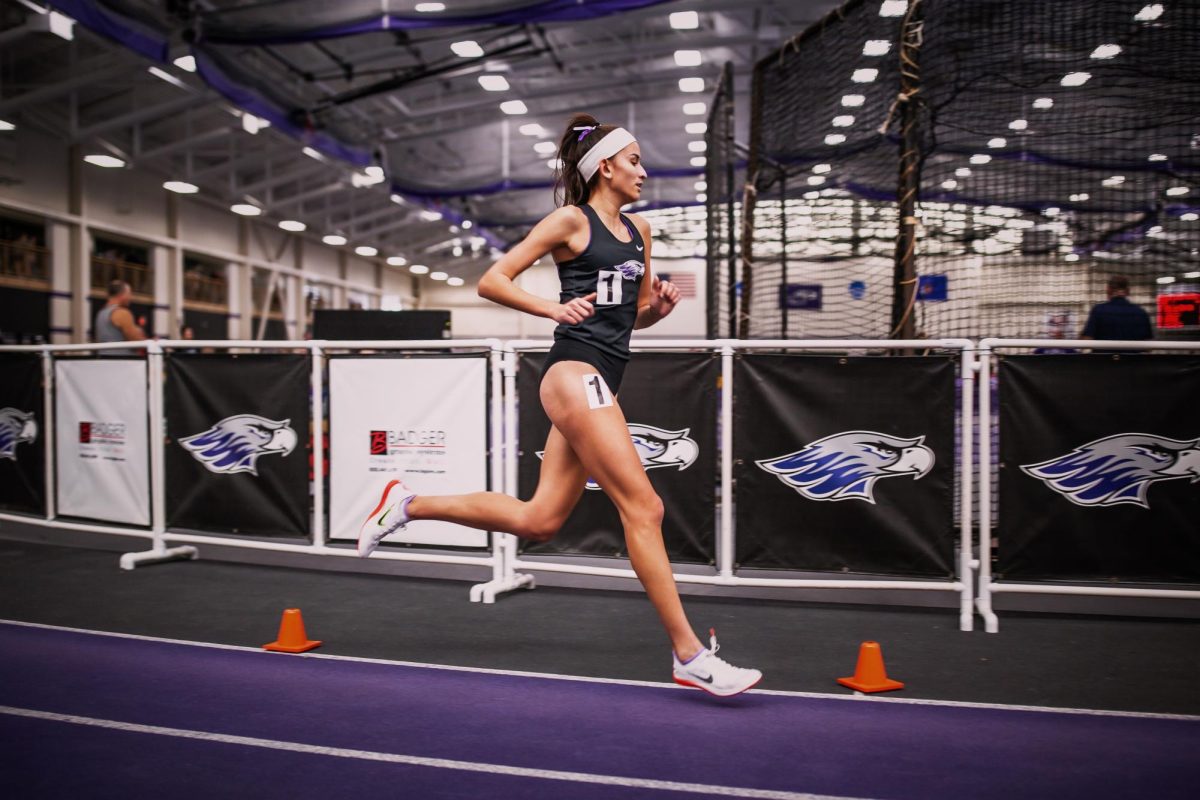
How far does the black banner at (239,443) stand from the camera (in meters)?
5.79

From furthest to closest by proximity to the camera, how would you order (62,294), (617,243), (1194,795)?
1. (62,294)
2. (617,243)
3. (1194,795)

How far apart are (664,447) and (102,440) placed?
4.35 metres

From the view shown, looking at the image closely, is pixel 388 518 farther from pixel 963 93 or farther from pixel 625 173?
pixel 963 93

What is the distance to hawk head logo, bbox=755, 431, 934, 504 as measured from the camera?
479 centimetres

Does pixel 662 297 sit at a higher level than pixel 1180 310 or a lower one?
lower

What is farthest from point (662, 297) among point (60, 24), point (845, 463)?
point (60, 24)

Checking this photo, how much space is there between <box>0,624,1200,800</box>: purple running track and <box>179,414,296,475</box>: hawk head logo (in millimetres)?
2253

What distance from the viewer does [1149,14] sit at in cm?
578

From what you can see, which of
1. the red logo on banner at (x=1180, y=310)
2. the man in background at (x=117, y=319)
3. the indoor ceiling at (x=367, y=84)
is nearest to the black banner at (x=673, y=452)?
the man in background at (x=117, y=319)

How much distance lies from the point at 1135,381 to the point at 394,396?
4.40 m

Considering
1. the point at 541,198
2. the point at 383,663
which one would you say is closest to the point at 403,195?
the point at 541,198

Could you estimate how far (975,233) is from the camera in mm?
11797

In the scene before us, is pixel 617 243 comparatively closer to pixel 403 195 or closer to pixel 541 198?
pixel 403 195

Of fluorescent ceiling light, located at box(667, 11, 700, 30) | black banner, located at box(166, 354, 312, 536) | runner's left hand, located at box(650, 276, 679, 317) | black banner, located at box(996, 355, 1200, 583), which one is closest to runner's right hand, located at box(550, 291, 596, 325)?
runner's left hand, located at box(650, 276, 679, 317)
